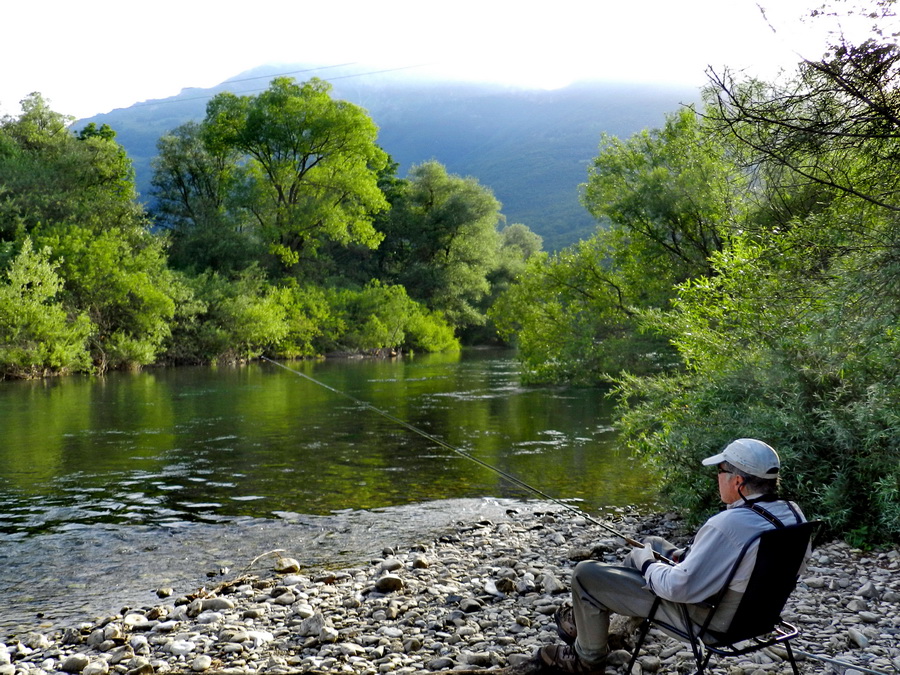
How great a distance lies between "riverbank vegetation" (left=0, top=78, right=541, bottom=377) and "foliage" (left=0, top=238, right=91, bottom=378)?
0.07 meters

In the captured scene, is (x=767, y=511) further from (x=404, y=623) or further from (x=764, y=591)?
(x=404, y=623)

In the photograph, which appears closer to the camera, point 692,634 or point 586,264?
point 692,634

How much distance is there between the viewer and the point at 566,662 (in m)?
4.51

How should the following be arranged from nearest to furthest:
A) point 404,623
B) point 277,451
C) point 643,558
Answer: point 643,558
point 404,623
point 277,451

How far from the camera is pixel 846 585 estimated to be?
607cm

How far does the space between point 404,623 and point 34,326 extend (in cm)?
2886

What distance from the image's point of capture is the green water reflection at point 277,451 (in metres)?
10.9

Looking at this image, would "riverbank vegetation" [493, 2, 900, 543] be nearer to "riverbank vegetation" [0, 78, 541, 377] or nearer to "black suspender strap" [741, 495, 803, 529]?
"black suspender strap" [741, 495, 803, 529]

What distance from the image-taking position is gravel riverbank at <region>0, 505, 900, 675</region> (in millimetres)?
4977

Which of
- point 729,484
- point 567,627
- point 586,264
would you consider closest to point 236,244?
point 586,264

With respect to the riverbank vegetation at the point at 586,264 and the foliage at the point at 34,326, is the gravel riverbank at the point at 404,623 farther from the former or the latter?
the foliage at the point at 34,326

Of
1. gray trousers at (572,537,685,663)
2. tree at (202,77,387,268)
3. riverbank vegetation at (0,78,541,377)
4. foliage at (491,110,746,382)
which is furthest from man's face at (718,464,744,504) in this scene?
tree at (202,77,387,268)

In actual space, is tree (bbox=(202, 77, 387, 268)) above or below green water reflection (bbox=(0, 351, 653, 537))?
above

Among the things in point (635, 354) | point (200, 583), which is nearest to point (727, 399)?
point (200, 583)
